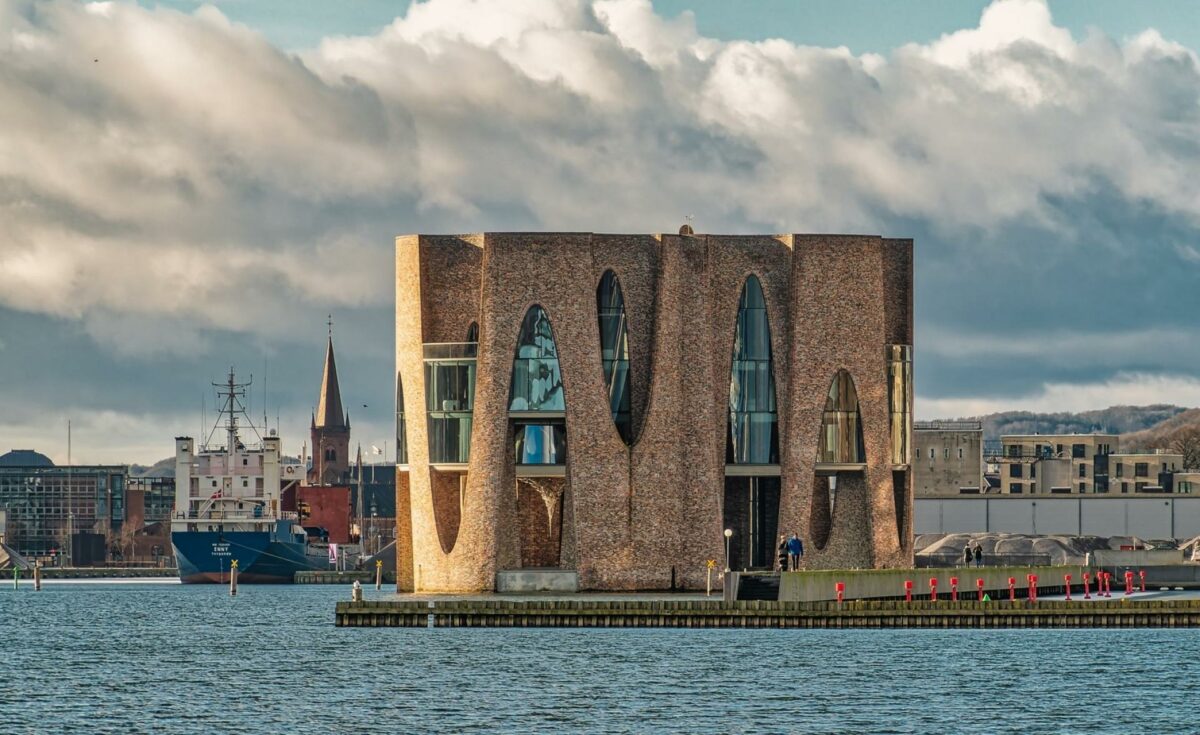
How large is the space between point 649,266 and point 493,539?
13667 mm

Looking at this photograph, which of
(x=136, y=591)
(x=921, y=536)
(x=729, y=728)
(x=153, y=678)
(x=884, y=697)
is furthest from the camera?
(x=136, y=591)

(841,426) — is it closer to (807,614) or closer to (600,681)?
(807,614)

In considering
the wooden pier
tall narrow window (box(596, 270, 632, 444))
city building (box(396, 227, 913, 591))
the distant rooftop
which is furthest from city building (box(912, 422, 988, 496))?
the wooden pier

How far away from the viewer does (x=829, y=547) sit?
106 meters

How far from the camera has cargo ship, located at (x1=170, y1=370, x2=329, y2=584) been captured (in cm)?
17825

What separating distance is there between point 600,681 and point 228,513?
361ft

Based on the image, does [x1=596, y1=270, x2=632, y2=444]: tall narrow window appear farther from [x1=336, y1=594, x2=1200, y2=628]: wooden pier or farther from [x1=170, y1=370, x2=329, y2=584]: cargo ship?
[x1=170, y1=370, x2=329, y2=584]: cargo ship

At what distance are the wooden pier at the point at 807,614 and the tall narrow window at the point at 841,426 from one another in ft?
51.3

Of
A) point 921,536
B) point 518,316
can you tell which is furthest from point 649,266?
point 921,536

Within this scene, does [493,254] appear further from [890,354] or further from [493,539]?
[890,354]

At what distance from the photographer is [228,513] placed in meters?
179

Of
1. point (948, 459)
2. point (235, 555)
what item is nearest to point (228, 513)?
point (235, 555)

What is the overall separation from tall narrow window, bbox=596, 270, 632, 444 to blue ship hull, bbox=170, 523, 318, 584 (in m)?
81.1

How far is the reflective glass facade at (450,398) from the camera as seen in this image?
103 m
